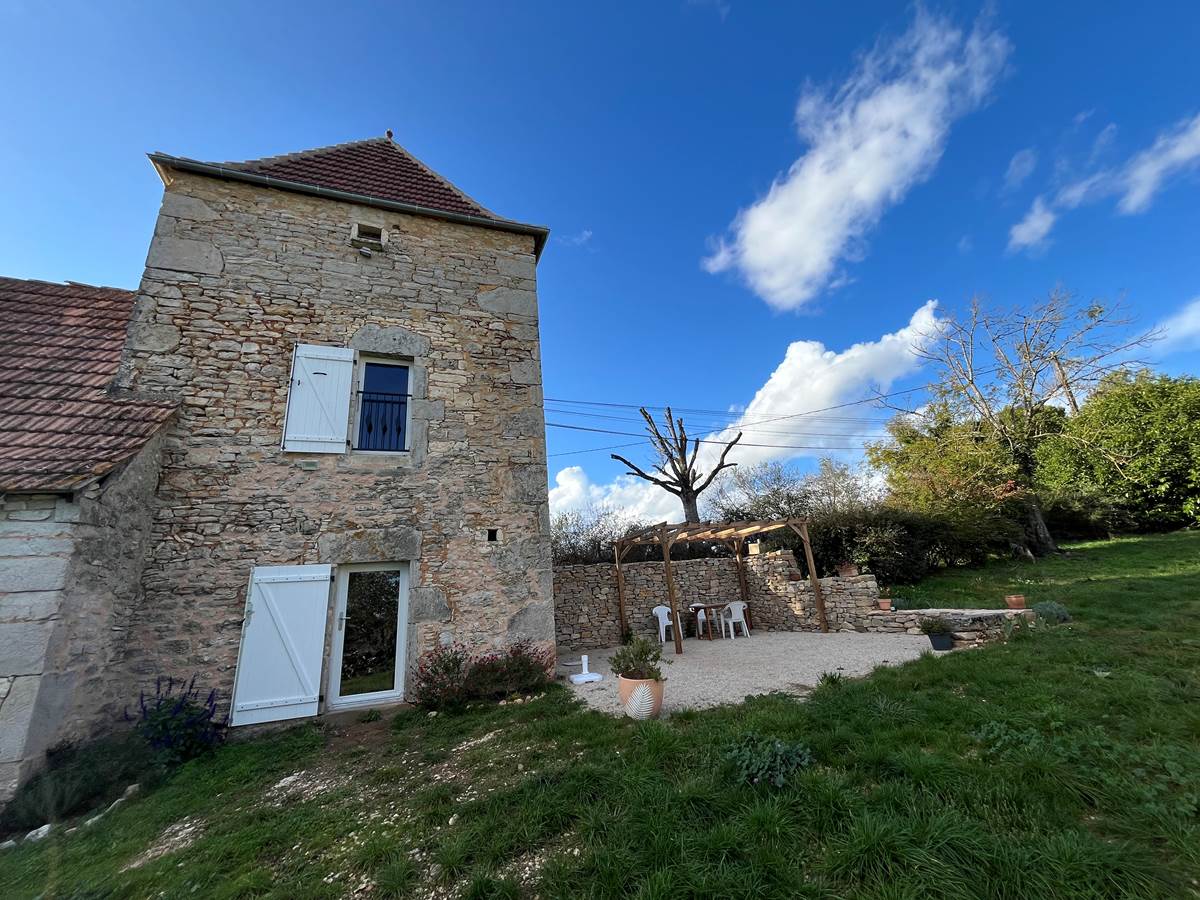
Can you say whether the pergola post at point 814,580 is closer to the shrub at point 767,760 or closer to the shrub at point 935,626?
the shrub at point 935,626

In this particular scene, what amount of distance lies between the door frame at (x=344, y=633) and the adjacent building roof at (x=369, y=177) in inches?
210

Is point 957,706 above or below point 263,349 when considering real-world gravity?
below

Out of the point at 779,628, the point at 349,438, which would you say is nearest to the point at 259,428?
the point at 349,438

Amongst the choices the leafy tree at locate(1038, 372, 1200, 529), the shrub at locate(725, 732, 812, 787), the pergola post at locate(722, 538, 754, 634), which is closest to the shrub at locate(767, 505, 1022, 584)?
the pergola post at locate(722, 538, 754, 634)

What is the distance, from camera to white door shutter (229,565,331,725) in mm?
4996

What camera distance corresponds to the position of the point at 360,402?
20.5 ft

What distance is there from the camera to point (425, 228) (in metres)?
7.10

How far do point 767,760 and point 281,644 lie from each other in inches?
207

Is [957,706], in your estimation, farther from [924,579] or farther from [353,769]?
[924,579]

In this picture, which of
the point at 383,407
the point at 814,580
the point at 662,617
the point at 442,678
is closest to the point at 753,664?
the point at 662,617

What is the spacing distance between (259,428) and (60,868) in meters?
4.14

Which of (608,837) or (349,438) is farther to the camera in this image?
(349,438)

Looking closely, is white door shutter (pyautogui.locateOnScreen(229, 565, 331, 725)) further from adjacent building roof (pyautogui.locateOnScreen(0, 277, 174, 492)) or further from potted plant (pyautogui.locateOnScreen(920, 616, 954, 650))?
potted plant (pyautogui.locateOnScreen(920, 616, 954, 650))

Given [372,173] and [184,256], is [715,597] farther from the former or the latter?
[184,256]
